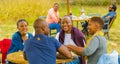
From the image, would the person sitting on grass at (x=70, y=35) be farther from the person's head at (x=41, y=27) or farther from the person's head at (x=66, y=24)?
the person's head at (x=41, y=27)

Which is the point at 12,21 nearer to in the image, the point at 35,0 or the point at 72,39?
the point at 35,0

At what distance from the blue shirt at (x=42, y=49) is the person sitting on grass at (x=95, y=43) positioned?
1.70 feet

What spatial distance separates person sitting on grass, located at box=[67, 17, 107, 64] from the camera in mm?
3906

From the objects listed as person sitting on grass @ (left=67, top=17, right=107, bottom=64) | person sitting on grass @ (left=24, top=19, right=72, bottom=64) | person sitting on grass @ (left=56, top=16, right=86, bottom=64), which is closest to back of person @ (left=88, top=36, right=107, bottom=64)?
person sitting on grass @ (left=67, top=17, right=107, bottom=64)

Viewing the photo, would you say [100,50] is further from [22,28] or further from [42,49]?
[22,28]

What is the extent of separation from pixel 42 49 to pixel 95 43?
698 mm

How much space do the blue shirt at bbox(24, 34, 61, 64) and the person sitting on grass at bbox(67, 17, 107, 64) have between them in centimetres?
52

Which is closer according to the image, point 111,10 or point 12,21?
point 111,10

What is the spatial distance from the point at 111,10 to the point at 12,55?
6143 mm

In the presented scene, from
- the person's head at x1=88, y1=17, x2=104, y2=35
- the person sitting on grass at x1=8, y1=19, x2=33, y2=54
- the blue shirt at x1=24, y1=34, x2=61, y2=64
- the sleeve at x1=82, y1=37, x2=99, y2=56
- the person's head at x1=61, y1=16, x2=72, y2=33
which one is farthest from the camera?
the person sitting on grass at x1=8, y1=19, x2=33, y2=54

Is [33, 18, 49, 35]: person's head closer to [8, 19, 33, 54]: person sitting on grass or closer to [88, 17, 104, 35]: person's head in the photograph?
[88, 17, 104, 35]: person's head

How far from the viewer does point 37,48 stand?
3494 millimetres

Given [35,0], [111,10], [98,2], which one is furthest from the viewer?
[98,2]

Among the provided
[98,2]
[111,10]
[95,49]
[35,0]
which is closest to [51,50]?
[95,49]
